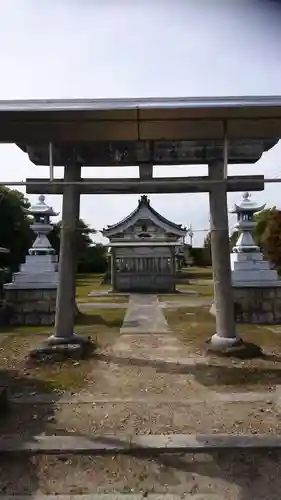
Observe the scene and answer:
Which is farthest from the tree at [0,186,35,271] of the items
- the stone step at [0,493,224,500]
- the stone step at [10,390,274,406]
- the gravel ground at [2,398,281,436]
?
the stone step at [0,493,224,500]

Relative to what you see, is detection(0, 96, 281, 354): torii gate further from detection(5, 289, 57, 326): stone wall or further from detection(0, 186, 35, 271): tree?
detection(0, 186, 35, 271): tree

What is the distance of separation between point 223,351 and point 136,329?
128 inches

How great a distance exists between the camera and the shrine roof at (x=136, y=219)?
74.7 feet

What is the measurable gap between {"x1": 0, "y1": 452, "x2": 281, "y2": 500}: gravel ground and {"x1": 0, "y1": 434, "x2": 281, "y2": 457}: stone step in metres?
0.06

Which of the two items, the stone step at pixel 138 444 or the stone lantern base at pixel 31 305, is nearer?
the stone step at pixel 138 444

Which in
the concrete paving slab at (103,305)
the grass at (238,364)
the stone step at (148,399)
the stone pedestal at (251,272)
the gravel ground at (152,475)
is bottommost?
the gravel ground at (152,475)

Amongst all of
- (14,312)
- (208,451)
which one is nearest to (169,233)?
(14,312)

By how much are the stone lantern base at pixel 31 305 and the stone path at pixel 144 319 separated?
1.89 m

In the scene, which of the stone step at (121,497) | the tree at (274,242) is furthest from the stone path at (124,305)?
the stone step at (121,497)

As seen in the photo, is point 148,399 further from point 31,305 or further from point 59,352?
point 31,305

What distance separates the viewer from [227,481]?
3.03 metres

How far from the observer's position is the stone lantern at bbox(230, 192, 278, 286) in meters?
11.0

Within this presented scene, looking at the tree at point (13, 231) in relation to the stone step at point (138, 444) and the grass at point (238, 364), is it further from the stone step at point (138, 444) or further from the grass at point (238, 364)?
the stone step at point (138, 444)

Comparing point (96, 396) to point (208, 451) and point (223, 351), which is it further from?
point (223, 351)
